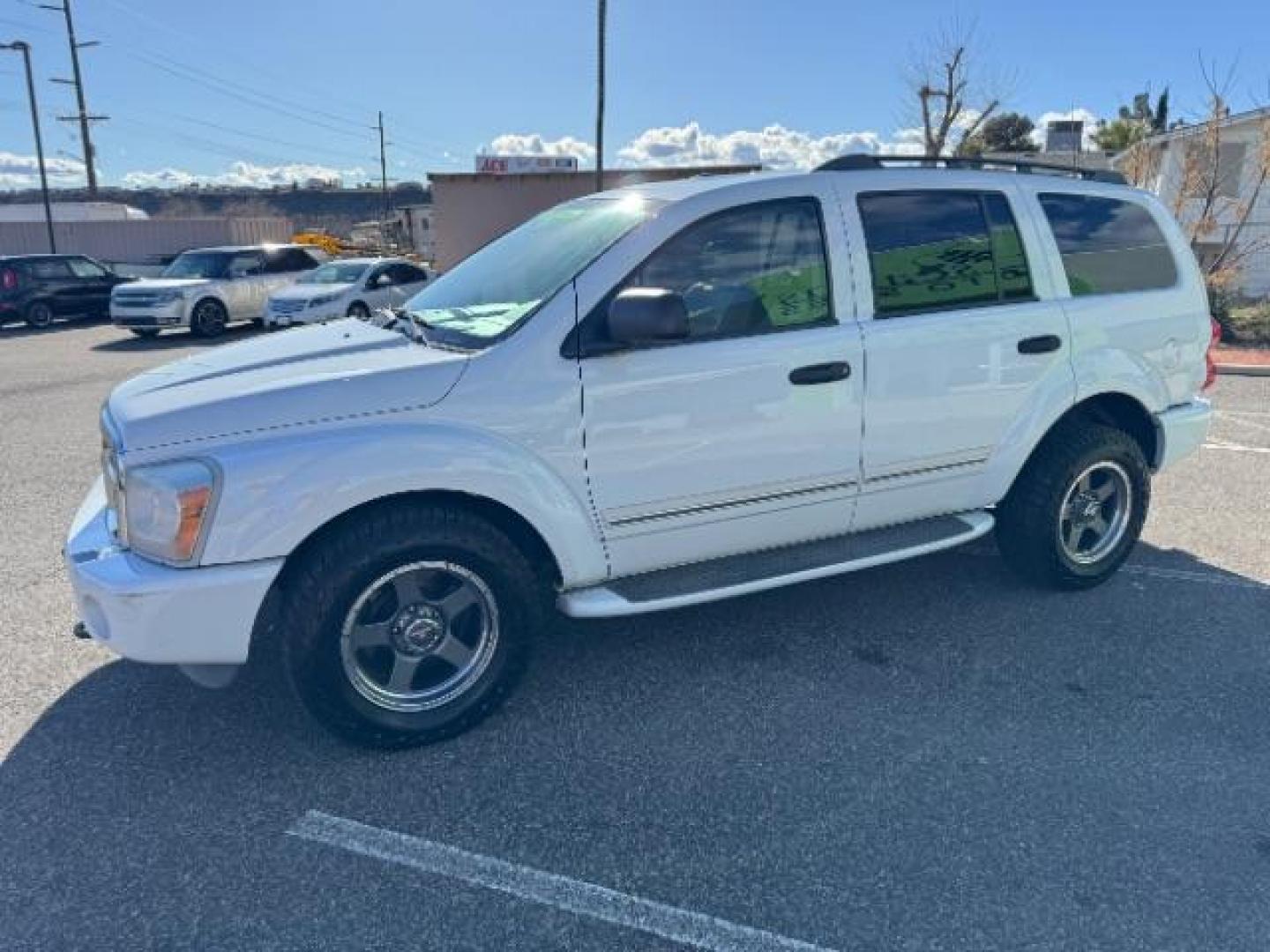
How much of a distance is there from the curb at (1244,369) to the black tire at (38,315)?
21.3m

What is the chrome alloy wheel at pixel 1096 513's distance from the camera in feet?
13.4

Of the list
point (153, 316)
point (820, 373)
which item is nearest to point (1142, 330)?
point (820, 373)

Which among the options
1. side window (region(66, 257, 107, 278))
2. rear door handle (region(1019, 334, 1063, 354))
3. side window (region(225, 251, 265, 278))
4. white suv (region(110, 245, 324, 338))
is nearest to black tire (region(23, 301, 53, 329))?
side window (region(66, 257, 107, 278))

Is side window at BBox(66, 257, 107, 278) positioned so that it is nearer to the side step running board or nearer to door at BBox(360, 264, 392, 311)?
door at BBox(360, 264, 392, 311)

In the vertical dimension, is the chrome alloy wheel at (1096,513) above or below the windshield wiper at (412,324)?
below

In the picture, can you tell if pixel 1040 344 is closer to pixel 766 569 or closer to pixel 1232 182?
pixel 766 569

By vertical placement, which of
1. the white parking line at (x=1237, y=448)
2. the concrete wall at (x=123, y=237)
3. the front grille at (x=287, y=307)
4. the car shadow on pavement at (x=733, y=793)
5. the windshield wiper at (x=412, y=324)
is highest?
the concrete wall at (x=123, y=237)

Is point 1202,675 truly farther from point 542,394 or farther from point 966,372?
point 542,394

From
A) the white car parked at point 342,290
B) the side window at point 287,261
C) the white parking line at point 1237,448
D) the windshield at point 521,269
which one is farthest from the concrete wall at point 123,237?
the white parking line at point 1237,448

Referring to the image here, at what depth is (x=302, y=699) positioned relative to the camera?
283 cm

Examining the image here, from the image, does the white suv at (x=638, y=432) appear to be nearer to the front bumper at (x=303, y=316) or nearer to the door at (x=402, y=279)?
the front bumper at (x=303, y=316)

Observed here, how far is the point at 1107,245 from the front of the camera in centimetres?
402

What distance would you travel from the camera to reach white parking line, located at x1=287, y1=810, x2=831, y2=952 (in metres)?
2.17

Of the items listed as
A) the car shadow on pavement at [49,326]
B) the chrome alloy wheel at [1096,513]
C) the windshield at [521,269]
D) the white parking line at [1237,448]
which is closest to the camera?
the windshield at [521,269]
